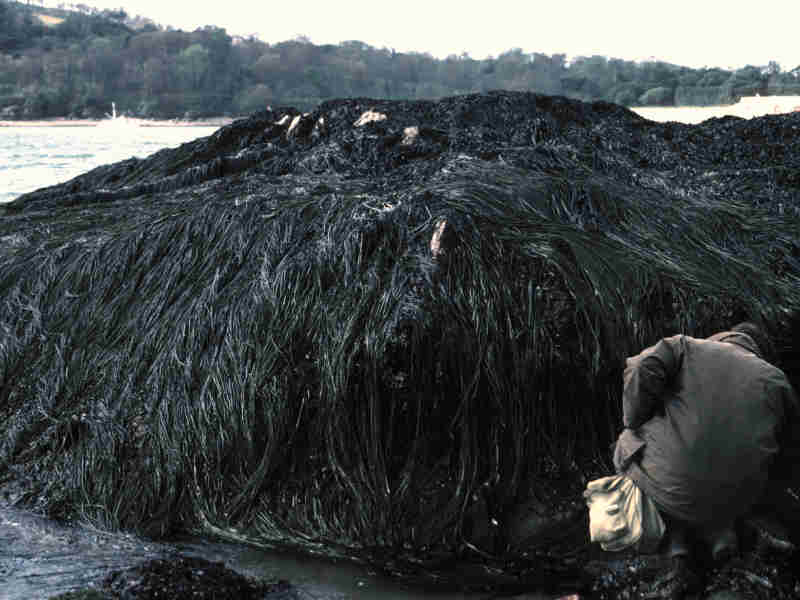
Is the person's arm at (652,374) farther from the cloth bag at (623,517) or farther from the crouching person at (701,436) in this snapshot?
the cloth bag at (623,517)

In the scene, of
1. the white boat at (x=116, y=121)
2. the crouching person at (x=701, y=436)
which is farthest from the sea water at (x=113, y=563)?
the white boat at (x=116, y=121)

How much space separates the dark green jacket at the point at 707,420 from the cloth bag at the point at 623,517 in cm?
5

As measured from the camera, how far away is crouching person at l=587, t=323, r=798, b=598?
196cm

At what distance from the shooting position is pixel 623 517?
2.13 m

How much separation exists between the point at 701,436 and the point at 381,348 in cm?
116

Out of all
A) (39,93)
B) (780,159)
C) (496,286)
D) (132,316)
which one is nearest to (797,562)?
(496,286)

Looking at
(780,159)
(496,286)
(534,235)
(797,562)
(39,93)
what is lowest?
(797,562)

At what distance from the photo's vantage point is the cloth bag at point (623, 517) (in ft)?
6.89

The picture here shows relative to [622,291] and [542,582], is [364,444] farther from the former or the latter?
[622,291]

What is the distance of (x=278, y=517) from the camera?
267 centimetres

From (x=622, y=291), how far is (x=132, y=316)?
83.1 inches

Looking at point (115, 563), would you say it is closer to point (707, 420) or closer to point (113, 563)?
point (113, 563)

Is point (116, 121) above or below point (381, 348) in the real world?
above

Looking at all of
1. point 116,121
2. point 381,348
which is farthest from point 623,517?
point 116,121
